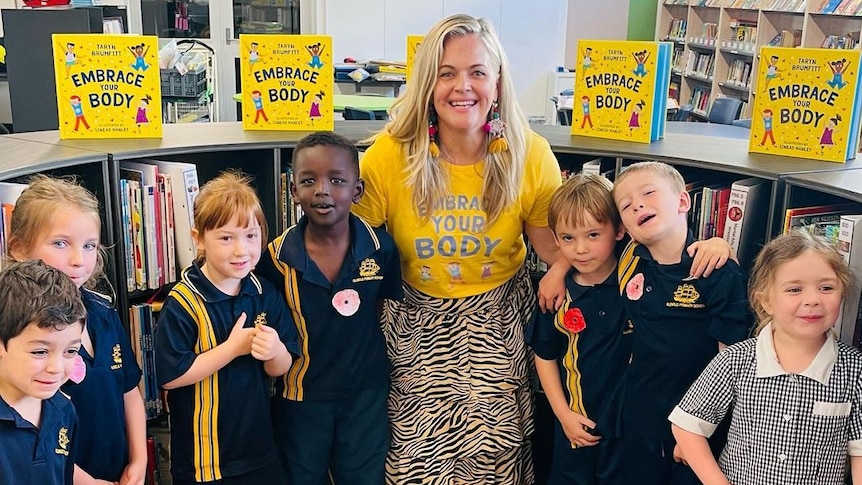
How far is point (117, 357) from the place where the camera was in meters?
1.90

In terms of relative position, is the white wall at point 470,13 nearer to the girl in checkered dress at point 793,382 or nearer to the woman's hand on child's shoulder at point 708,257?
the woman's hand on child's shoulder at point 708,257

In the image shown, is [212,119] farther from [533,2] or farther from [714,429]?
[714,429]

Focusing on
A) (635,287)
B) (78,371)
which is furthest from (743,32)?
(78,371)

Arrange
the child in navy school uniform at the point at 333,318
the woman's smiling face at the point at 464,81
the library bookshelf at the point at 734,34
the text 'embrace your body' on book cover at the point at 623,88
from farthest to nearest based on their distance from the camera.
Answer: the library bookshelf at the point at 734,34, the text 'embrace your body' on book cover at the point at 623,88, the woman's smiling face at the point at 464,81, the child in navy school uniform at the point at 333,318

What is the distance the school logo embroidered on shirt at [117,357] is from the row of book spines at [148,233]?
0.44 m

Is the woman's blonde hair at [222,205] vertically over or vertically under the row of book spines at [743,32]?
under

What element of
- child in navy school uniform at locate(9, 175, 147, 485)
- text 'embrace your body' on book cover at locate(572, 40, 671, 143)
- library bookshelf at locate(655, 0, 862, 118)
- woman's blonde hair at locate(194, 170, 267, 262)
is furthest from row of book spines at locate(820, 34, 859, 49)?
child in navy school uniform at locate(9, 175, 147, 485)

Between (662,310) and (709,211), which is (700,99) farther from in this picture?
(662,310)

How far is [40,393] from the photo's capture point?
5.03 ft

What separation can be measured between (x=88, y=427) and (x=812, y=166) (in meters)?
1.90

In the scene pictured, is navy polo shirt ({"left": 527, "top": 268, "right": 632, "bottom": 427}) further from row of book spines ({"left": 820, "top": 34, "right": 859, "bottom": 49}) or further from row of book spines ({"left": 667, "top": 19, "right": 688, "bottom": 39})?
row of book spines ({"left": 667, "top": 19, "right": 688, "bottom": 39})

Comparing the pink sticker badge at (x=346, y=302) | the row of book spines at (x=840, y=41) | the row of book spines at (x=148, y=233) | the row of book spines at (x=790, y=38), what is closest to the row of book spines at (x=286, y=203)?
the row of book spines at (x=148, y=233)

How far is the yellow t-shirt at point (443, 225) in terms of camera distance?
221 cm

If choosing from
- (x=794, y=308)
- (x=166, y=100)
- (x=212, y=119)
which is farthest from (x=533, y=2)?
(x=794, y=308)
